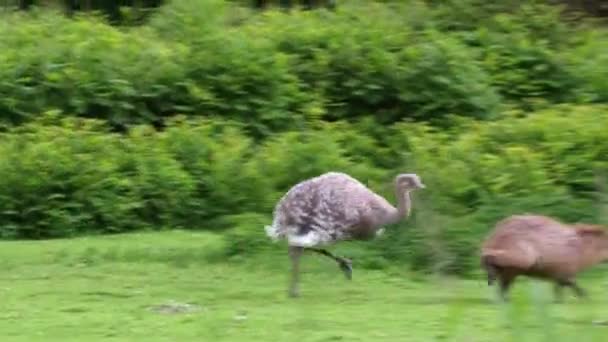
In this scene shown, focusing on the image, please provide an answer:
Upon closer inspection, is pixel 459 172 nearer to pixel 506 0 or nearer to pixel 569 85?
pixel 569 85

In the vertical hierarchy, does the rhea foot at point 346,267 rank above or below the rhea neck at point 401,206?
below

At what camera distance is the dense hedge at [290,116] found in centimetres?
1200

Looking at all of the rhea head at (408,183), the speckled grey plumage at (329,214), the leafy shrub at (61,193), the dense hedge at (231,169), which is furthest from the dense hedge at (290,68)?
the speckled grey plumage at (329,214)

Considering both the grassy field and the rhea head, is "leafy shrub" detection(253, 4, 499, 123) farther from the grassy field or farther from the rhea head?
the rhea head

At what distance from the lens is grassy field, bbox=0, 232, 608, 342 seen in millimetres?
8000

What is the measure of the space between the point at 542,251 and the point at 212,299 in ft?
7.30

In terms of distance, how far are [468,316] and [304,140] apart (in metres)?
5.38

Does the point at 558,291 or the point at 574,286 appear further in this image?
the point at 558,291

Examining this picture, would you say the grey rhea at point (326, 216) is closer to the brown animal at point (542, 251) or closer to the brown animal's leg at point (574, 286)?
the brown animal at point (542, 251)

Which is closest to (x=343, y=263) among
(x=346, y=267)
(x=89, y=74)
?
(x=346, y=267)

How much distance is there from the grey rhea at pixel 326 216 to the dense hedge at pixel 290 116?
0.78 metres

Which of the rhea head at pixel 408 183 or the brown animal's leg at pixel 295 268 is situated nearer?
the brown animal's leg at pixel 295 268

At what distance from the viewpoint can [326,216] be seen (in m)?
9.38

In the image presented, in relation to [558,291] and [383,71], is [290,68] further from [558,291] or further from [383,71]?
[558,291]
